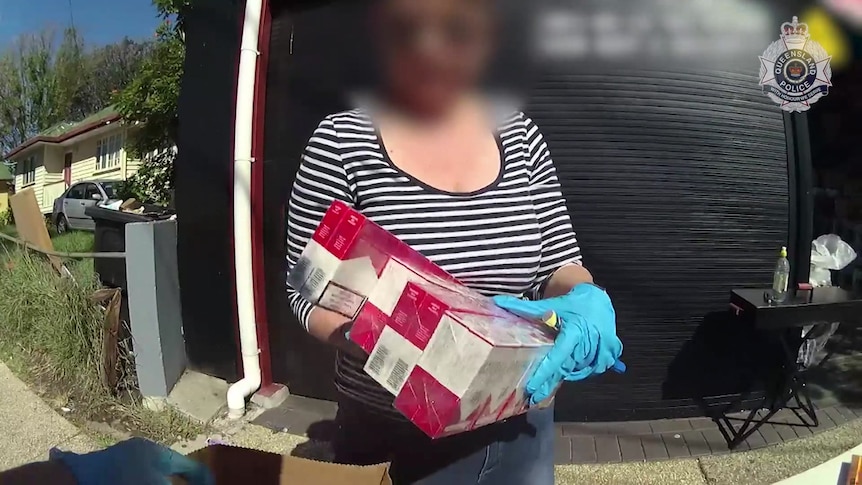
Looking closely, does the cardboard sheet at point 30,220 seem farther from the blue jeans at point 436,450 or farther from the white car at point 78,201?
the blue jeans at point 436,450

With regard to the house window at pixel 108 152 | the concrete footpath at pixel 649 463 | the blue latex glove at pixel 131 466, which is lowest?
the concrete footpath at pixel 649 463

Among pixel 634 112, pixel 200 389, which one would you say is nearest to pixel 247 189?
pixel 200 389

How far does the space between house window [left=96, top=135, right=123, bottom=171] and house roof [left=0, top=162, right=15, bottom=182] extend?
0.21 metres

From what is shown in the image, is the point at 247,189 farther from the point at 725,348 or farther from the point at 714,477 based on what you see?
the point at 714,477

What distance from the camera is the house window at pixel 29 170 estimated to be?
1598mm

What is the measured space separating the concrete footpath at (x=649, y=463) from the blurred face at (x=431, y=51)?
4.12 ft

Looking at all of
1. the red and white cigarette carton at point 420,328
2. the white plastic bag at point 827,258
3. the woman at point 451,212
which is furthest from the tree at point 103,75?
the white plastic bag at point 827,258

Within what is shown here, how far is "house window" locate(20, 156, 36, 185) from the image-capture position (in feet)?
5.24

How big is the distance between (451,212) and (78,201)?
1.08 m

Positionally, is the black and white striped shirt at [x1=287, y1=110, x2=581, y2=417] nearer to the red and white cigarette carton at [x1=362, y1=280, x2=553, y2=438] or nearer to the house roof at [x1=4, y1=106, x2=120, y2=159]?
the red and white cigarette carton at [x1=362, y1=280, x2=553, y2=438]

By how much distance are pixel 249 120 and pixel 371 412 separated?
1079 millimetres

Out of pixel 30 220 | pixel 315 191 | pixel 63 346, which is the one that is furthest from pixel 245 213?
pixel 315 191

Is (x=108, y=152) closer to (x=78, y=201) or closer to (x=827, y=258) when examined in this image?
(x=78, y=201)

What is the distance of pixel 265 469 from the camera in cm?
128
